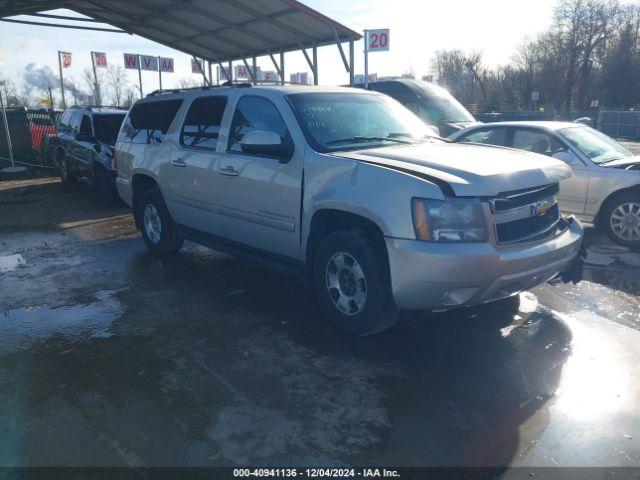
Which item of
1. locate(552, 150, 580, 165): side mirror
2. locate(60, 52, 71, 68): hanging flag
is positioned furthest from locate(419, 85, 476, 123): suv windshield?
locate(60, 52, 71, 68): hanging flag

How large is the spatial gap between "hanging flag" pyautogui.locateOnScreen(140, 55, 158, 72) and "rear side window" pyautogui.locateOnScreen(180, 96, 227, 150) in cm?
1218

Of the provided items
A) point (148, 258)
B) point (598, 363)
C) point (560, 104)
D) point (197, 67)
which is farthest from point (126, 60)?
point (560, 104)

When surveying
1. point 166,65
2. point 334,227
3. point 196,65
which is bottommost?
point 334,227

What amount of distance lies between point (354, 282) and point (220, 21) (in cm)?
783

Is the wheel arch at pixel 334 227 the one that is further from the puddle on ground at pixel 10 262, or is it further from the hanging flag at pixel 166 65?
the hanging flag at pixel 166 65

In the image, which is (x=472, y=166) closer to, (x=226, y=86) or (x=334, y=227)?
(x=334, y=227)

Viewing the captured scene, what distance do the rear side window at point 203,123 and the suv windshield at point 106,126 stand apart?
18.8ft

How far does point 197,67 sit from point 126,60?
4973 millimetres

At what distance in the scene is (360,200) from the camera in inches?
157

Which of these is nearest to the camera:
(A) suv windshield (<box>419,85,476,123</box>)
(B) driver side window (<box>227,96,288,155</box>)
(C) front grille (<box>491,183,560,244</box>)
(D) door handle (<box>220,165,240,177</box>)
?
(C) front grille (<box>491,183,560,244</box>)

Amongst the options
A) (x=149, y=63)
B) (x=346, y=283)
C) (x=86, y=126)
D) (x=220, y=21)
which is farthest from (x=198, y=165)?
(x=149, y=63)

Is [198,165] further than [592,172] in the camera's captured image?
No

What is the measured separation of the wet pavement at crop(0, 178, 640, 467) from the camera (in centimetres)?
299

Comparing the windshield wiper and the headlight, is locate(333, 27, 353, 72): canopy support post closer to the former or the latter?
the windshield wiper
